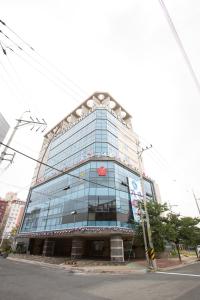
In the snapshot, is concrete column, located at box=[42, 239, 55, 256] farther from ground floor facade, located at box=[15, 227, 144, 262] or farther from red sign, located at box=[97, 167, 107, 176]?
red sign, located at box=[97, 167, 107, 176]

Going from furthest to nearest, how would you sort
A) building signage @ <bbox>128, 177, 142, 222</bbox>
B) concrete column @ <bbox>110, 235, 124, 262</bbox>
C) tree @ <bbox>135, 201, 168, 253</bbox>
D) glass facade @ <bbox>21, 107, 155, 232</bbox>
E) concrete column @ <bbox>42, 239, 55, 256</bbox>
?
1. concrete column @ <bbox>42, 239, 55, 256</bbox>
2. building signage @ <bbox>128, 177, 142, 222</bbox>
3. glass facade @ <bbox>21, 107, 155, 232</bbox>
4. concrete column @ <bbox>110, 235, 124, 262</bbox>
5. tree @ <bbox>135, 201, 168, 253</bbox>

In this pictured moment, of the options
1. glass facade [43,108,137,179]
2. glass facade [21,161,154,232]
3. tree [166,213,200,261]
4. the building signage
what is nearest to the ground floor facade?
glass facade [21,161,154,232]

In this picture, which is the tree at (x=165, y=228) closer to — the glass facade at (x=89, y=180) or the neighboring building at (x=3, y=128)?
the glass facade at (x=89, y=180)

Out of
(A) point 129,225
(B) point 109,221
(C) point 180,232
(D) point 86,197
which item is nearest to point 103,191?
(D) point 86,197

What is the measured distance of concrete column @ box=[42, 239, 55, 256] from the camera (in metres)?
33.2

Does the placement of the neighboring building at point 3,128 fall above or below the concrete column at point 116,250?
above

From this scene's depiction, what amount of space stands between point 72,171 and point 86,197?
905 centimetres

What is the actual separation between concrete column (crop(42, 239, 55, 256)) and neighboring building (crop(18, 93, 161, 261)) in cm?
17

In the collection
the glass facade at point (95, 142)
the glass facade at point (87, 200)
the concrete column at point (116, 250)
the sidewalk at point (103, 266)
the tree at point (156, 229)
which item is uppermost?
the glass facade at point (95, 142)

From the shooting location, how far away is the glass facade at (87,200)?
2694 cm

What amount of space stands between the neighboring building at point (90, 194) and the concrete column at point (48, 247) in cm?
17

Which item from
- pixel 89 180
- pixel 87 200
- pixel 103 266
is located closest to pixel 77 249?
pixel 103 266

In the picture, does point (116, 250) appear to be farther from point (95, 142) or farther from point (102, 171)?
point (95, 142)

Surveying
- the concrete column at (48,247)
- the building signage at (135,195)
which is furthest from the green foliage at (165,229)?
the concrete column at (48,247)
